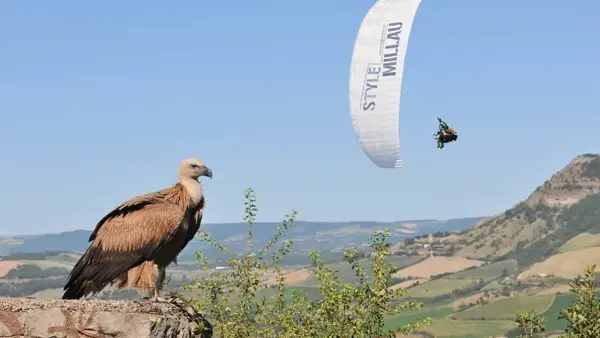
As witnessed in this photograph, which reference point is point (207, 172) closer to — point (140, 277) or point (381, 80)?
point (140, 277)

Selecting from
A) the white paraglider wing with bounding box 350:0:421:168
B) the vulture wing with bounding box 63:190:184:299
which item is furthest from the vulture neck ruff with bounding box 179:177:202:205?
the white paraglider wing with bounding box 350:0:421:168

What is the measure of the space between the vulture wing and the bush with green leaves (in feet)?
8.20

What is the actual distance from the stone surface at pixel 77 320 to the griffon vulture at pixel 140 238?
2.33 metres

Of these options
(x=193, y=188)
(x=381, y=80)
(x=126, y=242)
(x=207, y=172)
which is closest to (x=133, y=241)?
(x=126, y=242)

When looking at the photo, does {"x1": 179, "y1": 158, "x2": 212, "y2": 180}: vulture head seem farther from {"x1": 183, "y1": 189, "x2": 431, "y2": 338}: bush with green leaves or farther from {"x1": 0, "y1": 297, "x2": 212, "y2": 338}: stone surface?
{"x1": 0, "y1": 297, "x2": 212, "y2": 338}: stone surface

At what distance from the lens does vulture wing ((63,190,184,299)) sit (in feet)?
50.1

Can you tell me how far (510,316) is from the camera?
182500mm

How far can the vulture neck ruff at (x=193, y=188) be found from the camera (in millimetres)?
15595

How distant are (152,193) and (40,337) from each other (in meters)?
4.06

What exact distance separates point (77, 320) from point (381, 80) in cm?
1439

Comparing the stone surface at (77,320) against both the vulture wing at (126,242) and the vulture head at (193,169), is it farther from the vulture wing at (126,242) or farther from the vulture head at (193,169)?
the vulture head at (193,169)

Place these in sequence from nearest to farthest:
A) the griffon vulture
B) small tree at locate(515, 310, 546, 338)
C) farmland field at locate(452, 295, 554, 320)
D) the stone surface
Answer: the stone surface
the griffon vulture
small tree at locate(515, 310, 546, 338)
farmland field at locate(452, 295, 554, 320)

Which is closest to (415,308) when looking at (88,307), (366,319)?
(366,319)

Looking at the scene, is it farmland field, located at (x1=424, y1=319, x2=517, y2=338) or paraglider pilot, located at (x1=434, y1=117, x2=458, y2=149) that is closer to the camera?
paraglider pilot, located at (x1=434, y1=117, x2=458, y2=149)
